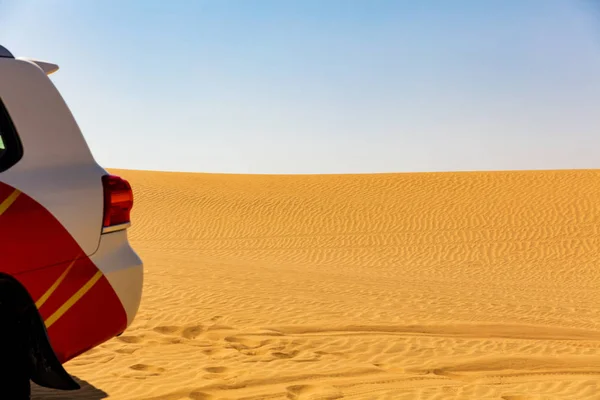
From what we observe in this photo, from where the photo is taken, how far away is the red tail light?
3.16 metres

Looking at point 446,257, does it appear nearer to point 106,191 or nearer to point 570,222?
point 570,222

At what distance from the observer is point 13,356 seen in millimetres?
2938

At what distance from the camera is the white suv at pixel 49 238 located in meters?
2.79

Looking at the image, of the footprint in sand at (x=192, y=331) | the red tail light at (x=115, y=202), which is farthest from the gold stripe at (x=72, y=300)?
the footprint in sand at (x=192, y=331)

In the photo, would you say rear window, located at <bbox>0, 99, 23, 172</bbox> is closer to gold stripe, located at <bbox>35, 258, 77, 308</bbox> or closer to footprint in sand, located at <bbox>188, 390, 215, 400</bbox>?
gold stripe, located at <bbox>35, 258, 77, 308</bbox>

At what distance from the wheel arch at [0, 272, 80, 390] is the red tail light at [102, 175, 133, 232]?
0.51 meters

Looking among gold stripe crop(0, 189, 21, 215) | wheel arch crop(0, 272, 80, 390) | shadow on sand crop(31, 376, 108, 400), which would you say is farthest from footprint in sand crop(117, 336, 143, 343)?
gold stripe crop(0, 189, 21, 215)

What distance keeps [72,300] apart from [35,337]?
28 centimetres

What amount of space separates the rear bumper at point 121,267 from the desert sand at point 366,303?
1.62 m

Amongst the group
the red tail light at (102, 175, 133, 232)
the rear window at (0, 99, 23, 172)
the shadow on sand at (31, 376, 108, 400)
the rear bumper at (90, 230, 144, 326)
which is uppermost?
the red tail light at (102, 175, 133, 232)

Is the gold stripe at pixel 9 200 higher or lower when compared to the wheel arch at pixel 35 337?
higher

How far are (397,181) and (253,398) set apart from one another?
33481 mm

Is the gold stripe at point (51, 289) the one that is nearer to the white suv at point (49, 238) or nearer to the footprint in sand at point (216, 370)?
the white suv at point (49, 238)

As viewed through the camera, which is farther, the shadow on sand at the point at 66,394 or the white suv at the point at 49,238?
the shadow on sand at the point at 66,394
